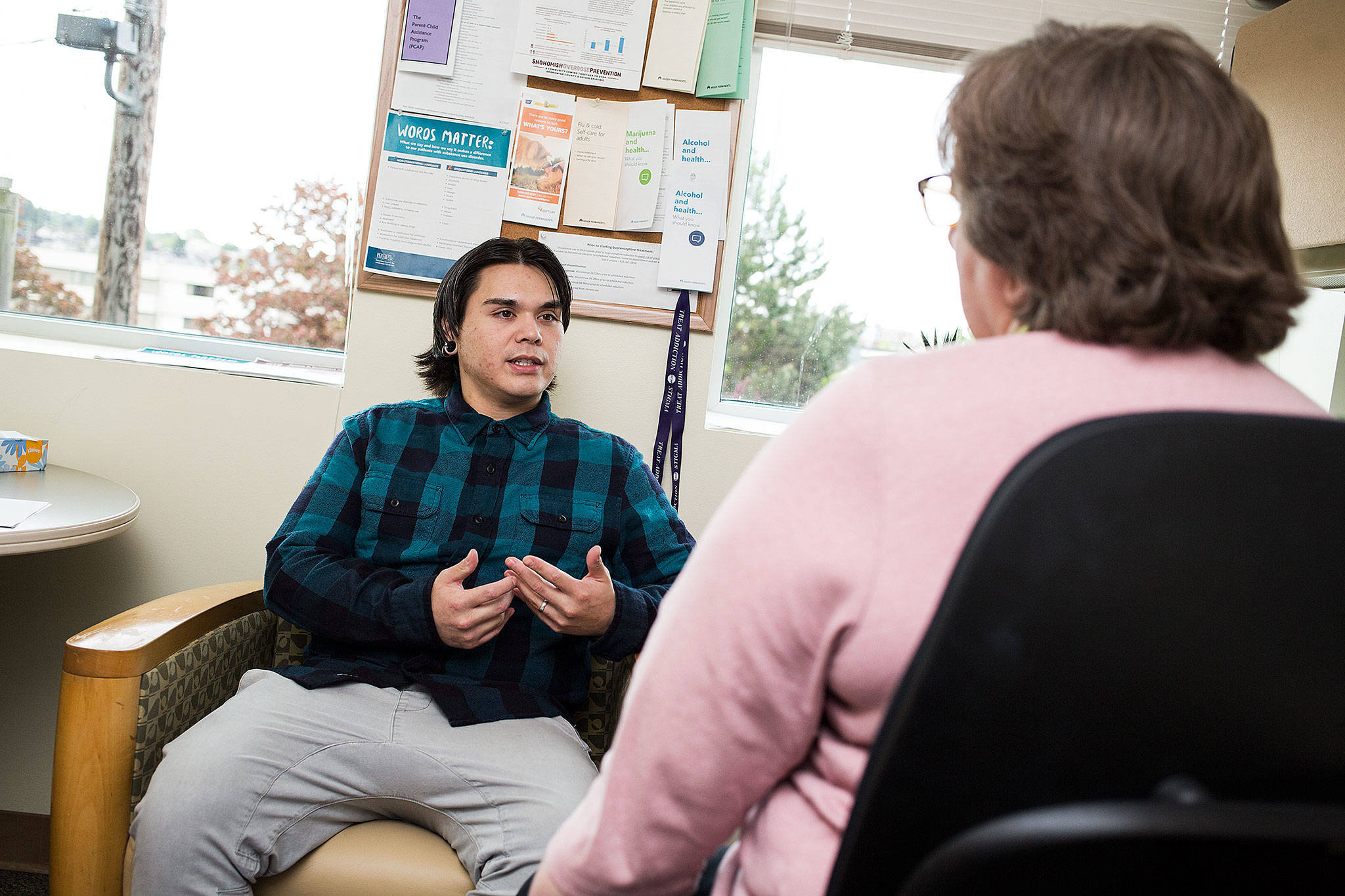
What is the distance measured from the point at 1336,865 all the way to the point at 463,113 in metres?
1.90

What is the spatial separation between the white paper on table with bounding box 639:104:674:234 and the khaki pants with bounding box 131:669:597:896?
3.56 ft

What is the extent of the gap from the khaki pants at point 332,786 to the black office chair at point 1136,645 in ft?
3.02

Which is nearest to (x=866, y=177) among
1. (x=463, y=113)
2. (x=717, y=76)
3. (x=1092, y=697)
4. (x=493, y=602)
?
(x=717, y=76)

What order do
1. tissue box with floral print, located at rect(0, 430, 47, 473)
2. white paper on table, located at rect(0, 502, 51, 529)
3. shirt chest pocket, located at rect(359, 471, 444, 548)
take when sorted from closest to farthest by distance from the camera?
white paper on table, located at rect(0, 502, 51, 529)
shirt chest pocket, located at rect(359, 471, 444, 548)
tissue box with floral print, located at rect(0, 430, 47, 473)

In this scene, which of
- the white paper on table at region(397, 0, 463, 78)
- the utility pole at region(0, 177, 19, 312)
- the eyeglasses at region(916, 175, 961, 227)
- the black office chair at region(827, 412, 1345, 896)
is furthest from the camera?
the utility pole at region(0, 177, 19, 312)

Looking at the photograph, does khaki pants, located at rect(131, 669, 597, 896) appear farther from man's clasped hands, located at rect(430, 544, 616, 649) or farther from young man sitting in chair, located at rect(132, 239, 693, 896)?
man's clasped hands, located at rect(430, 544, 616, 649)

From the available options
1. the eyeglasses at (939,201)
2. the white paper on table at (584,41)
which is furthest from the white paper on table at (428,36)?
the eyeglasses at (939,201)

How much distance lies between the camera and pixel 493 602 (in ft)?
4.65

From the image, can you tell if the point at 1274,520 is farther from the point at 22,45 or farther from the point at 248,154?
the point at 22,45

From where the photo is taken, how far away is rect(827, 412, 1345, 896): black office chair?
45cm

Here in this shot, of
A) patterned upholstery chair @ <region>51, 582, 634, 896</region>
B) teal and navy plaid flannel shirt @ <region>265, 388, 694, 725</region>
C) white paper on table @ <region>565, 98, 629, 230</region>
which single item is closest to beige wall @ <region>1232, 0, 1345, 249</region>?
white paper on table @ <region>565, 98, 629, 230</region>

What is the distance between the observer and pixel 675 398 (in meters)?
1.94

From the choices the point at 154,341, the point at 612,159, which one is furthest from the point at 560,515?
the point at 154,341

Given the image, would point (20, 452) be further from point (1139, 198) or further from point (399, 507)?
point (1139, 198)
